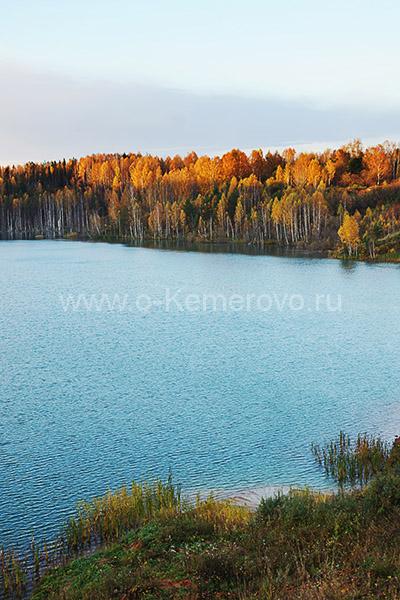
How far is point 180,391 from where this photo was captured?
2825cm

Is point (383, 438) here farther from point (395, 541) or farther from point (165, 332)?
point (165, 332)

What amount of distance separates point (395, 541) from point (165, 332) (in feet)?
99.3

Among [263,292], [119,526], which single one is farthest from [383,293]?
[119,526]

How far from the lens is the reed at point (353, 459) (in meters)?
18.8

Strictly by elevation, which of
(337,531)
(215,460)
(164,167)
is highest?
(164,167)

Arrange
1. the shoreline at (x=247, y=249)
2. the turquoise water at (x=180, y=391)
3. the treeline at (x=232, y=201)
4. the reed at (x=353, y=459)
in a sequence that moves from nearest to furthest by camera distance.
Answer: the reed at (x=353, y=459), the turquoise water at (x=180, y=391), the shoreline at (x=247, y=249), the treeline at (x=232, y=201)

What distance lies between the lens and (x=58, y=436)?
22688mm

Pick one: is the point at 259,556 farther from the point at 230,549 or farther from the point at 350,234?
the point at 350,234

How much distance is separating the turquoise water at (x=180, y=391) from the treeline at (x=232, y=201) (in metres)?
49.2

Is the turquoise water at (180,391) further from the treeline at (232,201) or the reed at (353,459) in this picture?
the treeline at (232,201)

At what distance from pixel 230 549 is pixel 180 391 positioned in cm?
1629

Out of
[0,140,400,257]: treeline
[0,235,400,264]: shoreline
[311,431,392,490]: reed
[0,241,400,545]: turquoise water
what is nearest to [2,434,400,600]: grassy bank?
[311,431,392,490]: reed

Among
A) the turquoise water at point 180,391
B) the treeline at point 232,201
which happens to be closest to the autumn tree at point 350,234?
the treeline at point 232,201

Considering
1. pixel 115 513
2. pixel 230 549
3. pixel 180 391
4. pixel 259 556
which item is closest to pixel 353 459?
pixel 115 513
